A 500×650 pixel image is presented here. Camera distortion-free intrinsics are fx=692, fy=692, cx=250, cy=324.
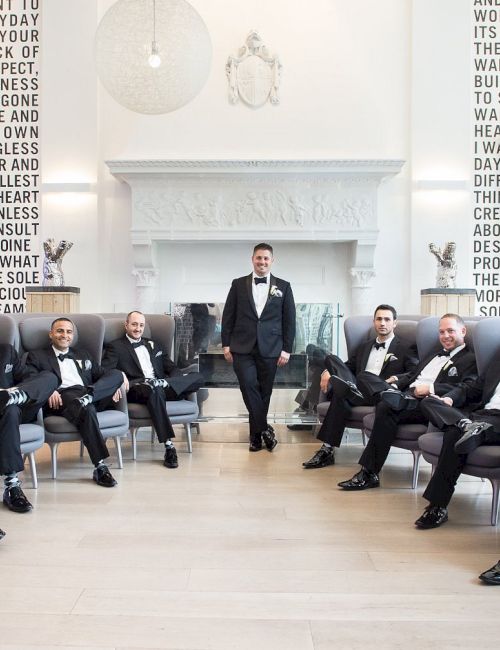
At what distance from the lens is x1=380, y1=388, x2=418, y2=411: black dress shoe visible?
409cm

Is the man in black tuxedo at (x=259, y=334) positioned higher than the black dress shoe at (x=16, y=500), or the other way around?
the man in black tuxedo at (x=259, y=334)

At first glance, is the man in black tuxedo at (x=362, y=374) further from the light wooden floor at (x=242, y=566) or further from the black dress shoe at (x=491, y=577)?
the black dress shoe at (x=491, y=577)

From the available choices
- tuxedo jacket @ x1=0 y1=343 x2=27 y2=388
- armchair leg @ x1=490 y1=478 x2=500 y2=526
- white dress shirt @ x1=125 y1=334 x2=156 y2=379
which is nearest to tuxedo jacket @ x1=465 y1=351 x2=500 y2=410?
armchair leg @ x1=490 y1=478 x2=500 y2=526

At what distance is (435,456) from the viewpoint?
3.68m

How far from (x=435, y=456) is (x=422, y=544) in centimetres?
62

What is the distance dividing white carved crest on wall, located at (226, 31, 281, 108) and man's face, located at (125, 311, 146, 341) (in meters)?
3.70

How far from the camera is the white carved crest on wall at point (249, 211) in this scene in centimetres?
765

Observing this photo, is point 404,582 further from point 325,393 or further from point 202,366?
point 202,366

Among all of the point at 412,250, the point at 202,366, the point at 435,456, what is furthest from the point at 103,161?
the point at 435,456

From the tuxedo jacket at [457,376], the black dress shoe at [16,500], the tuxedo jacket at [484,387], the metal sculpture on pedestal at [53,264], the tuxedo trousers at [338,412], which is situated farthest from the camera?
the metal sculpture on pedestal at [53,264]

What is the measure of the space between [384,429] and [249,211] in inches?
161

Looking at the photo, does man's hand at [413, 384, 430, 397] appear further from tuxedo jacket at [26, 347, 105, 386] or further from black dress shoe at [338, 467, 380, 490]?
tuxedo jacket at [26, 347, 105, 386]

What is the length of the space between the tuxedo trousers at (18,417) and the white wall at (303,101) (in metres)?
3.85

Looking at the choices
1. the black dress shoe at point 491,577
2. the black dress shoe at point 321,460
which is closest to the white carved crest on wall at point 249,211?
the black dress shoe at point 321,460
